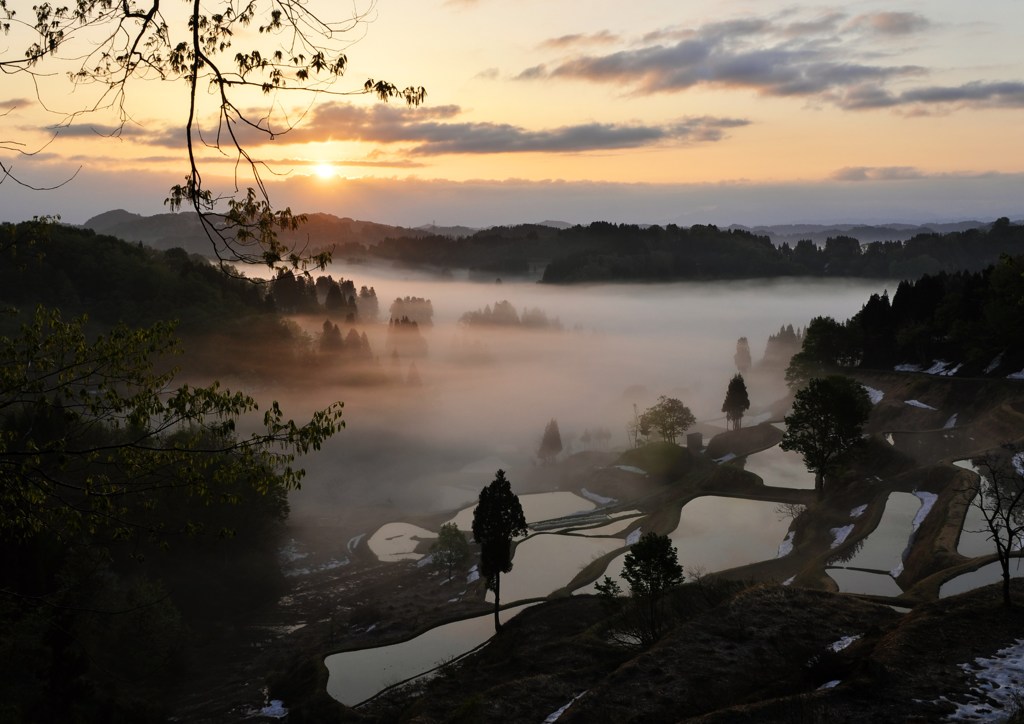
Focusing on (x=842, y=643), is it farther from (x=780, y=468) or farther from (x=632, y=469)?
(x=632, y=469)

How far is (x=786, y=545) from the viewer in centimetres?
5325

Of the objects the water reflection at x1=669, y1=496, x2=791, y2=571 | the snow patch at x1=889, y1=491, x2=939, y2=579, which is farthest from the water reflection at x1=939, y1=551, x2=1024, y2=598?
the water reflection at x1=669, y1=496, x2=791, y2=571

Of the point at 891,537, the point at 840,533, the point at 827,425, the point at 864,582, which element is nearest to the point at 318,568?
the point at 827,425

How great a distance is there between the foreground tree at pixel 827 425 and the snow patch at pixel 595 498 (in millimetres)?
33925

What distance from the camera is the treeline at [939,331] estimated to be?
7738 cm

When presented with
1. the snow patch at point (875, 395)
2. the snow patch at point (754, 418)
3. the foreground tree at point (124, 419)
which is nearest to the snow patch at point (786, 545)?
the snow patch at point (875, 395)

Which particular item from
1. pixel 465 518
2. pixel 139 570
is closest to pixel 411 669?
pixel 139 570

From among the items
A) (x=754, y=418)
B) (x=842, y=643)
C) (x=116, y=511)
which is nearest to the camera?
(x=116, y=511)

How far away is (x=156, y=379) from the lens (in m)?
12.7

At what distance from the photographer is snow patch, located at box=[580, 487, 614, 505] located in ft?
301

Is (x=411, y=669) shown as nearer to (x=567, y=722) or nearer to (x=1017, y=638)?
(x=567, y=722)

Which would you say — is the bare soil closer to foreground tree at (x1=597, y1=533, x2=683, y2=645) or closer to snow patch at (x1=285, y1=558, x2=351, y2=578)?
snow patch at (x1=285, y1=558, x2=351, y2=578)

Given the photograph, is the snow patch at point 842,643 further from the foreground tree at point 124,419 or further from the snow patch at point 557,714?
the foreground tree at point 124,419

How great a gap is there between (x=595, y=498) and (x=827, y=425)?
4043cm
